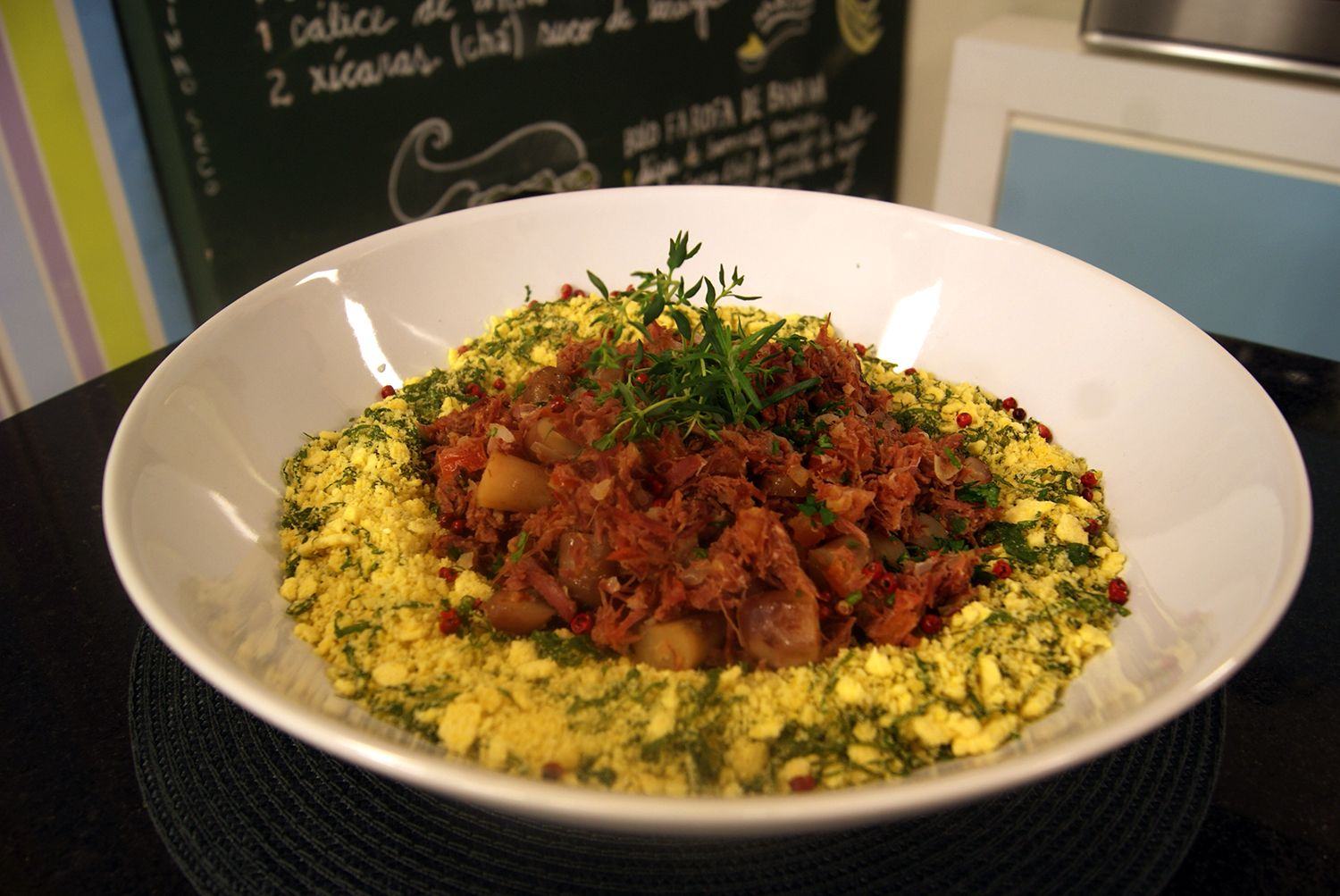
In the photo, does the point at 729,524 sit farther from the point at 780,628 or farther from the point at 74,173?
the point at 74,173

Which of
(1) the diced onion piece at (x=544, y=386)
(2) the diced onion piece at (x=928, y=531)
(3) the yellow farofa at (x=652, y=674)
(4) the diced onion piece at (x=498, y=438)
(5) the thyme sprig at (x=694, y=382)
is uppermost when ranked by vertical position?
(5) the thyme sprig at (x=694, y=382)

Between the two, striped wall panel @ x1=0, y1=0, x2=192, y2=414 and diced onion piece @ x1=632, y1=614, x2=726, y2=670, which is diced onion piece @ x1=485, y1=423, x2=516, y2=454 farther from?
striped wall panel @ x1=0, y1=0, x2=192, y2=414

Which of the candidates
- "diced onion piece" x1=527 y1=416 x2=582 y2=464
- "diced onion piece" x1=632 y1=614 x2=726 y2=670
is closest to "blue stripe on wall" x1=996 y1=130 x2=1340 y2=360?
"diced onion piece" x1=527 y1=416 x2=582 y2=464

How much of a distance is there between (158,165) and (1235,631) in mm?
2432

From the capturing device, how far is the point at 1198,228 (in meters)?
2.97

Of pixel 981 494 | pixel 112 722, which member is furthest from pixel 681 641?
pixel 112 722

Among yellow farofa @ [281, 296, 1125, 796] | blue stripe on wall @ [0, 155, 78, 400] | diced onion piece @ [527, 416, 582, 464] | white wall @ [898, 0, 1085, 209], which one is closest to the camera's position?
yellow farofa @ [281, 296, 1125, 796]

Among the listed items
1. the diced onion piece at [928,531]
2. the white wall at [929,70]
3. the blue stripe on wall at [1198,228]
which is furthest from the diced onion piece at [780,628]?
the white wall at [929,70]

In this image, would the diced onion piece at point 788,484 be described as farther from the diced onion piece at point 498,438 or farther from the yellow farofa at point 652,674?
the diced onion piece at point 498,438

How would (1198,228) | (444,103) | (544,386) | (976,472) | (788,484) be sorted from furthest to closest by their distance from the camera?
(1198,228) → (444,103) → (544,386) → (976,472) → (788,484)

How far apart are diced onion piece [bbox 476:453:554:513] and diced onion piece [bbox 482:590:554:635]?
15 cm

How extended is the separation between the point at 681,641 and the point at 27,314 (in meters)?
2.04

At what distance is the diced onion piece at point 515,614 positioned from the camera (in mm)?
1205

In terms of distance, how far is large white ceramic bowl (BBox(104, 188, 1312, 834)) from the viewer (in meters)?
0.87
